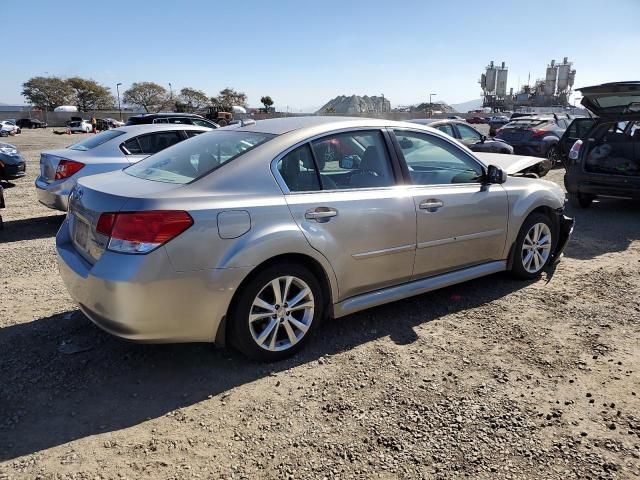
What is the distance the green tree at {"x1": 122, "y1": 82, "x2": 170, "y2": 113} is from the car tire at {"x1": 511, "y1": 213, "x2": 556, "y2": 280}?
10328 centimetres

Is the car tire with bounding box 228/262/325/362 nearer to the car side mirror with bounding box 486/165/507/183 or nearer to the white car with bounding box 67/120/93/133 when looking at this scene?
the car side mirror with bounding box 486/165/507/183

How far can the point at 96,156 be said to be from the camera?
720 centimetres

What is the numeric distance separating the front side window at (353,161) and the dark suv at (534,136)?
39.9 feet

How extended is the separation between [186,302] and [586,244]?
222 inches

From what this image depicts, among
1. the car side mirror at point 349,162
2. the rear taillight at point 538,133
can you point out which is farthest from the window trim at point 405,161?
the rear taillight at point 538,133

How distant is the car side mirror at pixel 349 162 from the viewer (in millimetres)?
3875

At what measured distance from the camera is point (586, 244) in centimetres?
669

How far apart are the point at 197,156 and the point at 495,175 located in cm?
259

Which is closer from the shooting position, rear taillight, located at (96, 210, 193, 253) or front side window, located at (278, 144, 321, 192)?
rear taillight, located at (96, 210, 193, 253)

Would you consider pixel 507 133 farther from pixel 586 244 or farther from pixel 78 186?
pixel 78 186

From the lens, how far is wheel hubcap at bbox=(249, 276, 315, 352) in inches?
132

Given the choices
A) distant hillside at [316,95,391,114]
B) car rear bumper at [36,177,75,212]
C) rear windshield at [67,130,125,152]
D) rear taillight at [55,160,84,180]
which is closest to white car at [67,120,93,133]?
rear windshield at [67,130,125,152]

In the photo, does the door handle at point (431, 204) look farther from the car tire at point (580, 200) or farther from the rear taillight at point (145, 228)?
the car tire at point (580, 200)

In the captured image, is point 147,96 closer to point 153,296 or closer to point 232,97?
point 232,97
